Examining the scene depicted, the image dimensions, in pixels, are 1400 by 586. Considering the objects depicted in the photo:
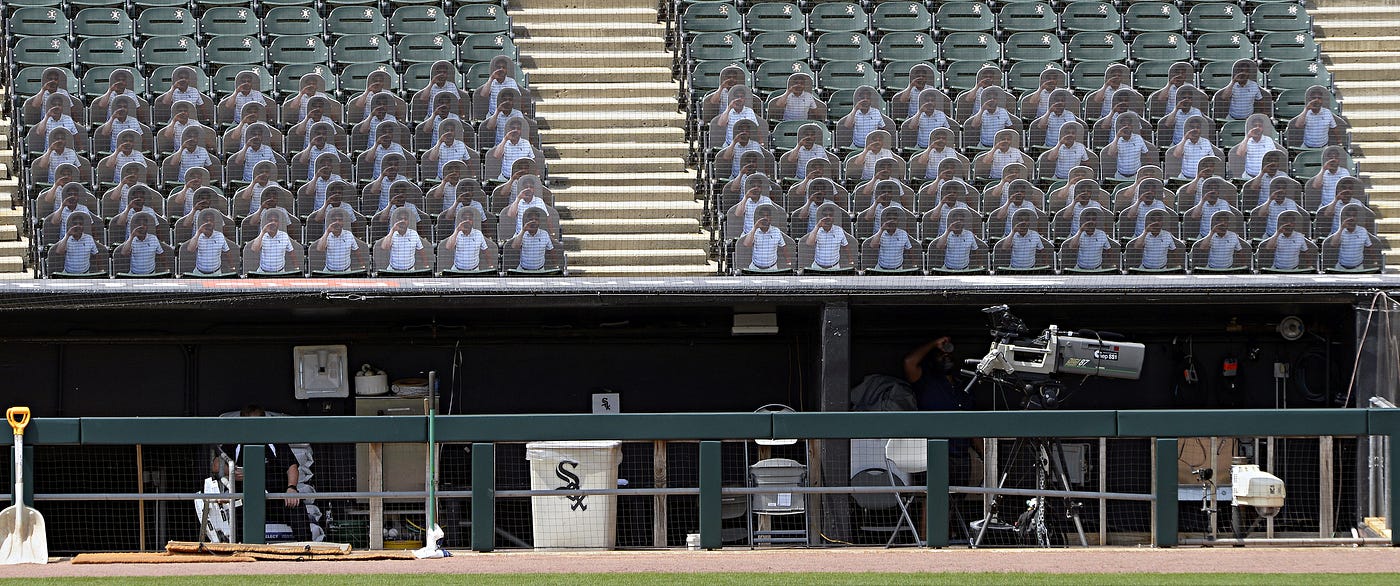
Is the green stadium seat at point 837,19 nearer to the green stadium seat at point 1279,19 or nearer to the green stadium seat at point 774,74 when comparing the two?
the green stadium seat at point 774,74

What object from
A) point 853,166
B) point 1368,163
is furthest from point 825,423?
point 1368,163

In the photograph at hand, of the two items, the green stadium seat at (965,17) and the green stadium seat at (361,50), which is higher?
the green stadium seat at (965,17)

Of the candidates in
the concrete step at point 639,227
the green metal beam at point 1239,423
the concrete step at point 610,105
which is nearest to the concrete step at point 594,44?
the concrete step at point 610,105

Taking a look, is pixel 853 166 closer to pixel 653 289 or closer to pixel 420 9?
pixel 653 289

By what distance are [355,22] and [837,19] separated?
4679 mm

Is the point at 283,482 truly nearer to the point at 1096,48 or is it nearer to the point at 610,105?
the point at 610,105

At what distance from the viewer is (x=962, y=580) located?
7789 millimetres

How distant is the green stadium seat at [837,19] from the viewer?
15082 millimetres

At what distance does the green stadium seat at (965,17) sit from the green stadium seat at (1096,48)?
2.67 ft

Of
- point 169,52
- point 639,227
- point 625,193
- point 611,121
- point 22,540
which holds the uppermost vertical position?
point 169,52

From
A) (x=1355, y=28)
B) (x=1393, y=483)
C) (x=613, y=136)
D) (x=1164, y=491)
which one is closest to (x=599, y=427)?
(x=1164, y=491)

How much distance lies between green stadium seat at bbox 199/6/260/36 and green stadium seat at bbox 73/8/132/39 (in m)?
0.72

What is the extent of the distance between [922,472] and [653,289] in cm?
213

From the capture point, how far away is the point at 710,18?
1510 centimetres
